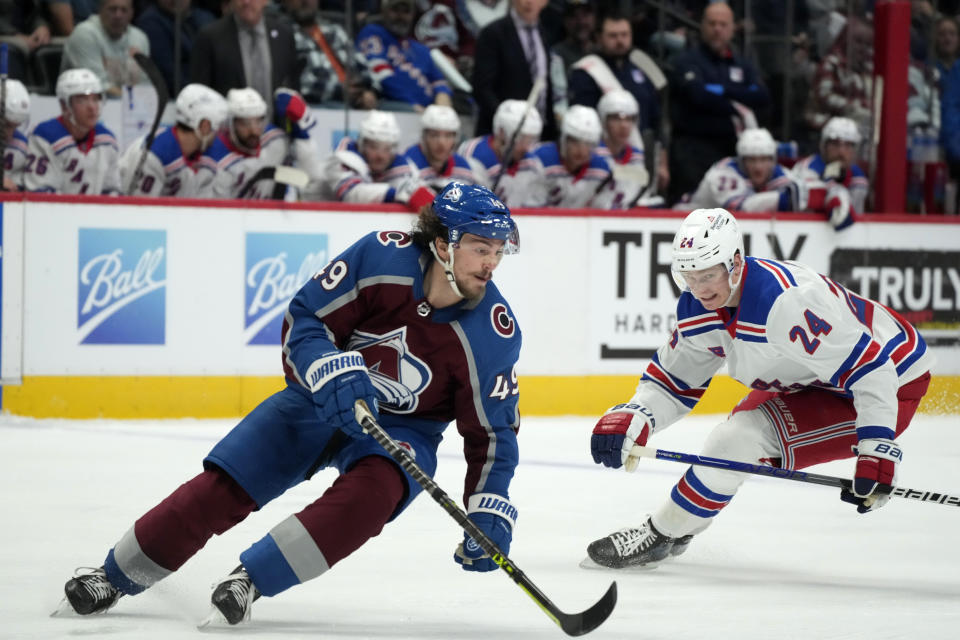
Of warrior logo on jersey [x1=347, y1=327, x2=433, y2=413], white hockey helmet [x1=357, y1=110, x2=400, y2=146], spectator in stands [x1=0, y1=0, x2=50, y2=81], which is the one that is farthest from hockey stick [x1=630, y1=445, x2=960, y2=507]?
spectator in stands [x1=0, y1=0, x2=50, y2=81]

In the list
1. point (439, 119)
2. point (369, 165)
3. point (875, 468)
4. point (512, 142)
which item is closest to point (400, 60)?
point (439, 119)

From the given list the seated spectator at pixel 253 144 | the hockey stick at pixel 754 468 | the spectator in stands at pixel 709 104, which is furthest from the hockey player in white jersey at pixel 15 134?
the hockey stick at pixel 754 468

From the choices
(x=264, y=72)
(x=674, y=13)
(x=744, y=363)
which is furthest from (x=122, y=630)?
(x=674, y=13)

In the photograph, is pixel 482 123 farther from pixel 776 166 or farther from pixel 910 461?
pixel 910 461

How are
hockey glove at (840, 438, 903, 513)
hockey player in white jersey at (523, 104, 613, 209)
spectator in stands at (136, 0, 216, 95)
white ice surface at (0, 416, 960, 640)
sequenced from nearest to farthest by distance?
white ice surface at (0, 416, 960, 640), hockey glove at (840, 438, 903, 513), spectator in stands at (136, 0, 216, 95), hockey player in white jersey at (523, 104, 613, 209)

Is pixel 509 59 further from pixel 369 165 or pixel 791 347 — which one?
pixel 791 347

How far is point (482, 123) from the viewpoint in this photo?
8.09 metres

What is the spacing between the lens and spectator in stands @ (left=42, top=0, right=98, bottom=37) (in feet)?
24.3

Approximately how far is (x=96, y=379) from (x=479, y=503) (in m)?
3.83

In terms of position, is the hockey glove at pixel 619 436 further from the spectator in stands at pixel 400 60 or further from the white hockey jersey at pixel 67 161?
the spectator in stands at pixel 400 60

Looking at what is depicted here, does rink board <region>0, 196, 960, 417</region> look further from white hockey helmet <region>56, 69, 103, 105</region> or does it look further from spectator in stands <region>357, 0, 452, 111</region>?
spectator in stands <region>357, 0, 452, 111</region>

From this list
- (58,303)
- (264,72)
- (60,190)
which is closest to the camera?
(58,303)

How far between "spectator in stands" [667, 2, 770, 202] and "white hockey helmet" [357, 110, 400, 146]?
1.96 m

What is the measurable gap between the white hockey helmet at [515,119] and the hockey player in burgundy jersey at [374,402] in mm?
4432
